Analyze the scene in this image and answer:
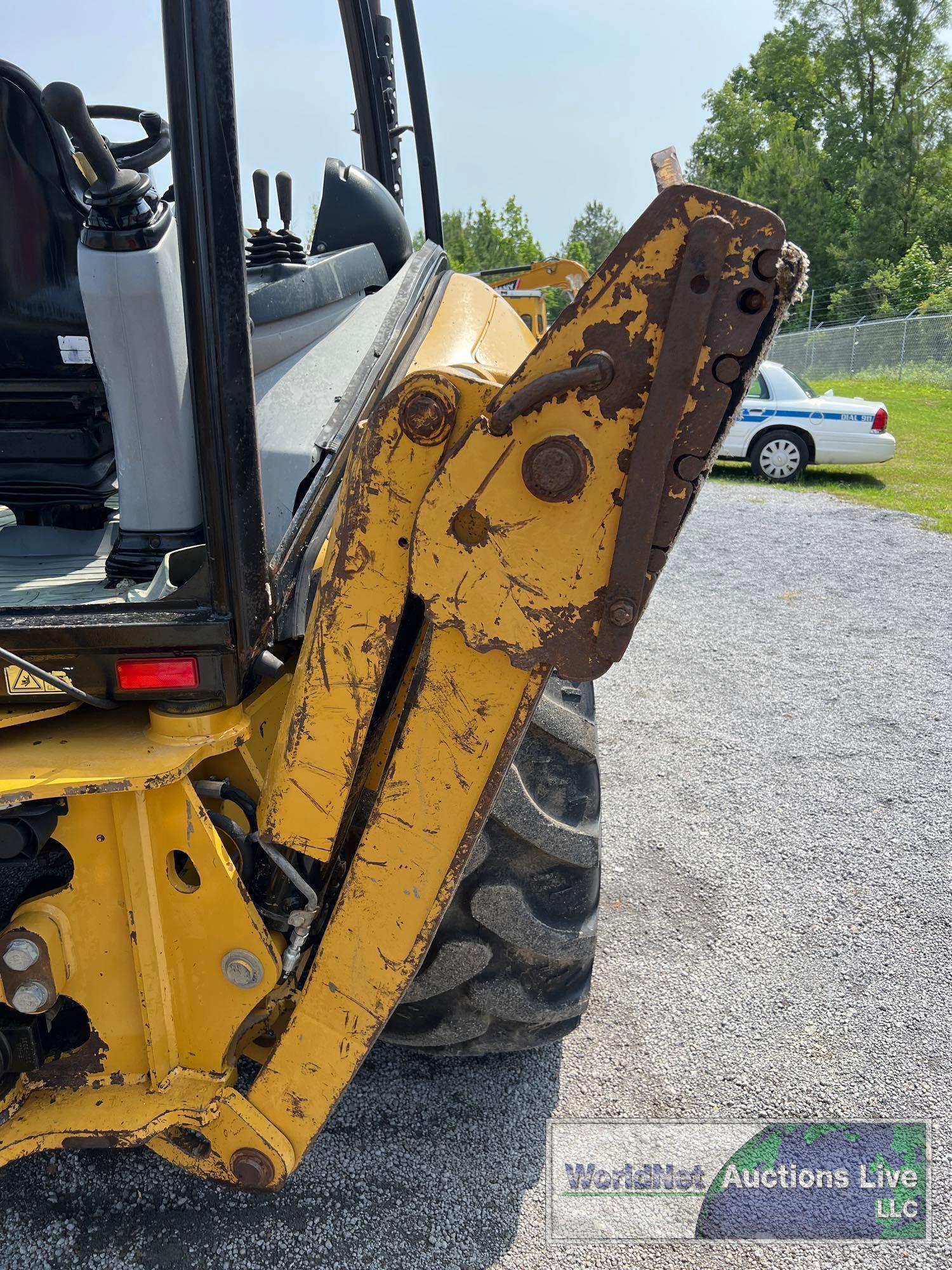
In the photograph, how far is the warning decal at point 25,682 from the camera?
1503mm

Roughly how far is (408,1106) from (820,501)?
338 inches

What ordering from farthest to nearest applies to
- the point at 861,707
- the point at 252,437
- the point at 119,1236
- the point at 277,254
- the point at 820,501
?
the point at 820,501 → the point at 861,707 → the point at 277,254 → the point at 119,1236 → the point at 252,437

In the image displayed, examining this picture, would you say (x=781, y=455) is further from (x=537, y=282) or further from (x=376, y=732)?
(x=376, y=732)

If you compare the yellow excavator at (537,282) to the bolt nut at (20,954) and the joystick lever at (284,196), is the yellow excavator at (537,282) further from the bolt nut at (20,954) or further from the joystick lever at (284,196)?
the bolt nut at (20,954)

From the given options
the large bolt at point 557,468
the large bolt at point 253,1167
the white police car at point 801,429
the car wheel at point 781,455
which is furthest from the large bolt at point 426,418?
the car wheel at point 781,455

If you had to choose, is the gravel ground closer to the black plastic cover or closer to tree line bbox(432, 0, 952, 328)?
the black plastic cover

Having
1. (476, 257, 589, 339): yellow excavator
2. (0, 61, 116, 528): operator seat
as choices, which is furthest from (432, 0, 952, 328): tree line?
(0, 61, 116, 528): operator seat

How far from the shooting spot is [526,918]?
1933 millimetres

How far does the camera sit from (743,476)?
11.0 meters

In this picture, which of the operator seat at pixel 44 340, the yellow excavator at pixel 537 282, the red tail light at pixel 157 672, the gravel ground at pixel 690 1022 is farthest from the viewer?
the yellow excavator at pixel 537 282

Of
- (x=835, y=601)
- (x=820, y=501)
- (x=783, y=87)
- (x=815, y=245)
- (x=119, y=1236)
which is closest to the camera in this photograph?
(x=119, y=1236)

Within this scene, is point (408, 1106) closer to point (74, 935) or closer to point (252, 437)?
point (74, 935)

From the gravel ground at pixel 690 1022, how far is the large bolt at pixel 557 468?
5.38 ft

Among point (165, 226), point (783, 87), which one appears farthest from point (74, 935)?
point (783, 87)
